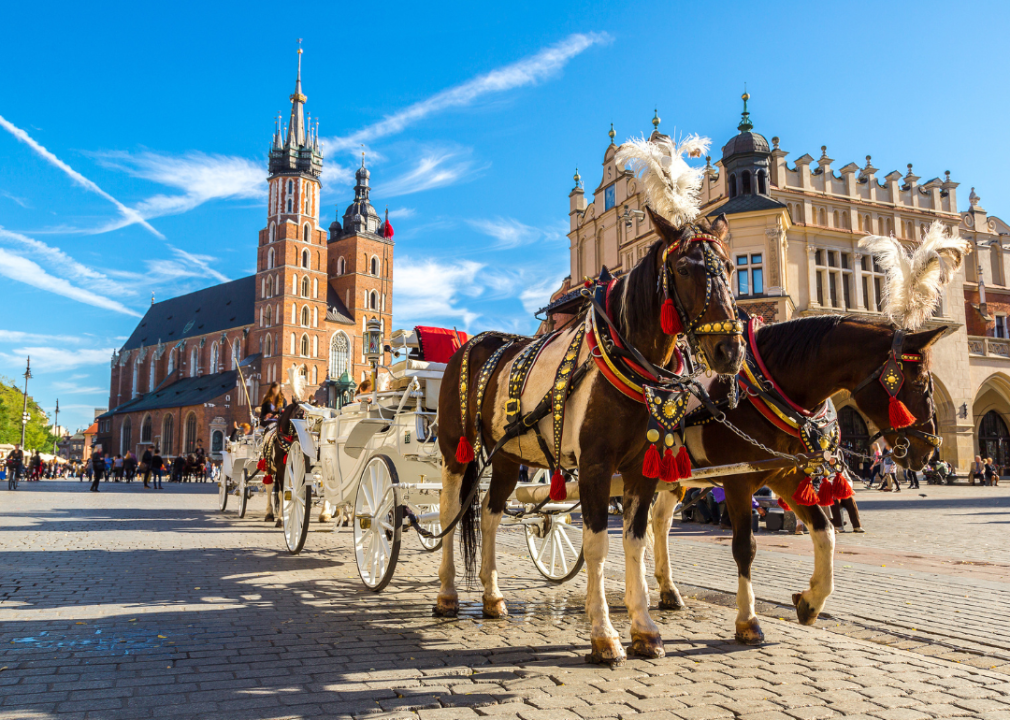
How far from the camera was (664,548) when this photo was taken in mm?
5656

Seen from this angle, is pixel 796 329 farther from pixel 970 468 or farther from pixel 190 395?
pixel 190 395

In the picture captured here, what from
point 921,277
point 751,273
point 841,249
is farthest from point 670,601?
point 841,249

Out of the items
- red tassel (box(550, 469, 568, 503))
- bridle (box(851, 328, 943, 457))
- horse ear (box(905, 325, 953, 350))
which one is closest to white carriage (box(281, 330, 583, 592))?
red tassel (box(550, 469, 568, 503))

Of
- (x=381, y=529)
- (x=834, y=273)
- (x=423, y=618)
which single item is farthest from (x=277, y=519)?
(x=834, y=273)

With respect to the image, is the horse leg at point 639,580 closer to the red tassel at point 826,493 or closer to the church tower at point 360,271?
the red tassel at point 826,493

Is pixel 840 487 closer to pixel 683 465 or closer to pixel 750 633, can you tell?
pixel 750 633

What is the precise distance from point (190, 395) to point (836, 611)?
249 feet

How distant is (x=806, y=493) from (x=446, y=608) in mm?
2599

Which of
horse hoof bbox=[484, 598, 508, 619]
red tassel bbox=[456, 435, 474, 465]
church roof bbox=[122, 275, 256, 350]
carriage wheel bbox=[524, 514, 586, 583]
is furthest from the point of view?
church roof bbox=[122, 275, 256, 350]

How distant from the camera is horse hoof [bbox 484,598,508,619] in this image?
16.5 feet

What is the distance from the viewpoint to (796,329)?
4867mm

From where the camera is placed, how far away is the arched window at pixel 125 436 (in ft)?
249

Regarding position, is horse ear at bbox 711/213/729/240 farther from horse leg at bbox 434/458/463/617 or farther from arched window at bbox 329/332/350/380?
arched window at bbox 329/332/350/380

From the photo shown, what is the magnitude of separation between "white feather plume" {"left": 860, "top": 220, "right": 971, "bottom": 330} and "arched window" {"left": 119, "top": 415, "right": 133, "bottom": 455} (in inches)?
3278
